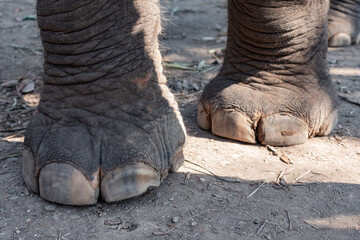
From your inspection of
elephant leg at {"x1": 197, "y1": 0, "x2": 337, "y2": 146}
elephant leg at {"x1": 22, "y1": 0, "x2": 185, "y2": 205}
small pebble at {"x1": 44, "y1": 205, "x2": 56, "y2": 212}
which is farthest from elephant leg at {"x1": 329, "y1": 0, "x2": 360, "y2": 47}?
small pebble at {"x1": 44, "y1": 205, "x2": 56, "y2": 212}

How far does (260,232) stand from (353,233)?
0.26 meters

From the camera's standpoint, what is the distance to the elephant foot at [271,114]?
1823 millimetres

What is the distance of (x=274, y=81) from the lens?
192 cm

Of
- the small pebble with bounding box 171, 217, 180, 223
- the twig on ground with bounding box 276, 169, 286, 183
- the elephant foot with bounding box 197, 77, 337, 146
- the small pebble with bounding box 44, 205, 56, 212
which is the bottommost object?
the twig on ground with bounding box 276, 169, 286, 183

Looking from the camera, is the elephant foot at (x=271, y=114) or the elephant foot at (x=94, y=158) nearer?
the elephant foot at (x=94, y=158)

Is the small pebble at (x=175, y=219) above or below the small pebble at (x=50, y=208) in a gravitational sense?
above

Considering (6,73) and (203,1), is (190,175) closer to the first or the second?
(6,73)

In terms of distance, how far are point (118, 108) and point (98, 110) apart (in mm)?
63

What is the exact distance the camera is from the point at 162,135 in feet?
5.27

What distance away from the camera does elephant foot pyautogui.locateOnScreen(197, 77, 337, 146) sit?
1.82 metres

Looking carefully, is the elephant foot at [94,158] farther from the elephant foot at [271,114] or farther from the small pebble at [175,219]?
the elephant foot at [271,114]

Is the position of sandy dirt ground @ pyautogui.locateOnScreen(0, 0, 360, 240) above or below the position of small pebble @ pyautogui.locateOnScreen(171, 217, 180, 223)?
below

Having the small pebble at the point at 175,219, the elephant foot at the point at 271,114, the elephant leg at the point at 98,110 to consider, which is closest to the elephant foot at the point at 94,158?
the elephant leg at the point at 98,110

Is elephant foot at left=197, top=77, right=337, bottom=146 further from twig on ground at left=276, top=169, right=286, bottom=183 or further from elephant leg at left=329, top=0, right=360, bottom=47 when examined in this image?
elephant leg at left=329, top=0, right=360, bottom=47
